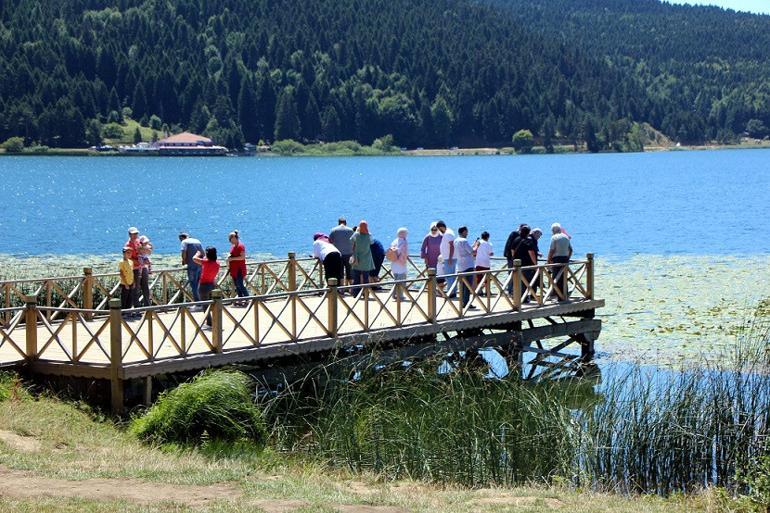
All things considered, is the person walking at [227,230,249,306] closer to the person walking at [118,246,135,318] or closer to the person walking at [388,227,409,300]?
the person walking at [118,246,135,318]

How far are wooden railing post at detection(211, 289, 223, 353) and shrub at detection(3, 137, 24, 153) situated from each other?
16310cm

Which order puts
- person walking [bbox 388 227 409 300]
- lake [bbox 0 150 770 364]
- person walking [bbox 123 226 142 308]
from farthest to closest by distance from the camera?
lake [bbox 0 150 770 364]
person walking [bbox 388 227 409 300]
person walking [bbox 123 226 142 308]

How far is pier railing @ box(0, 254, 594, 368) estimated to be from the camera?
15.7m

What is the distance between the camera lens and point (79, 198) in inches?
3501

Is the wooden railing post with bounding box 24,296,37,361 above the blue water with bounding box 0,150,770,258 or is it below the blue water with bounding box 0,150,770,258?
above

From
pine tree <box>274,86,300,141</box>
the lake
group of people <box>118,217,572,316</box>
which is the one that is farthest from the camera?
pine tree <box>274,86,300,141</box>

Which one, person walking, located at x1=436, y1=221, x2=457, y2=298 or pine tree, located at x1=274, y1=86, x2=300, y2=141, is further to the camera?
pine tree, located at x1=274, y1=86, x2=300, y2=141

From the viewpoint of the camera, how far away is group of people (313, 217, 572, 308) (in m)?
20.7

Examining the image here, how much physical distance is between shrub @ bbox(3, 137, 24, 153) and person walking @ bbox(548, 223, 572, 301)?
160 m

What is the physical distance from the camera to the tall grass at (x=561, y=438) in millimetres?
13414

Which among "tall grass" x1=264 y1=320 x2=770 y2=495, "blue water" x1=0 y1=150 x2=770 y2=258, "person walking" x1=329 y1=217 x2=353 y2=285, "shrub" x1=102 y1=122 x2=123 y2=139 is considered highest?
"shrub" x1=102 y1=122 x2=123 y2=139

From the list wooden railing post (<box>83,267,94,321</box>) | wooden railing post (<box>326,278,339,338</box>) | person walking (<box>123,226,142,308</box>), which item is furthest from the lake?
wooden railing post (<box>83,267,94,321</box>)

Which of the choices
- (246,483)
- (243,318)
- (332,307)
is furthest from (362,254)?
(246,483)

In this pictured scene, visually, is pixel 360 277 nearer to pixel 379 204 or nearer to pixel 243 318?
pixel 243 318
